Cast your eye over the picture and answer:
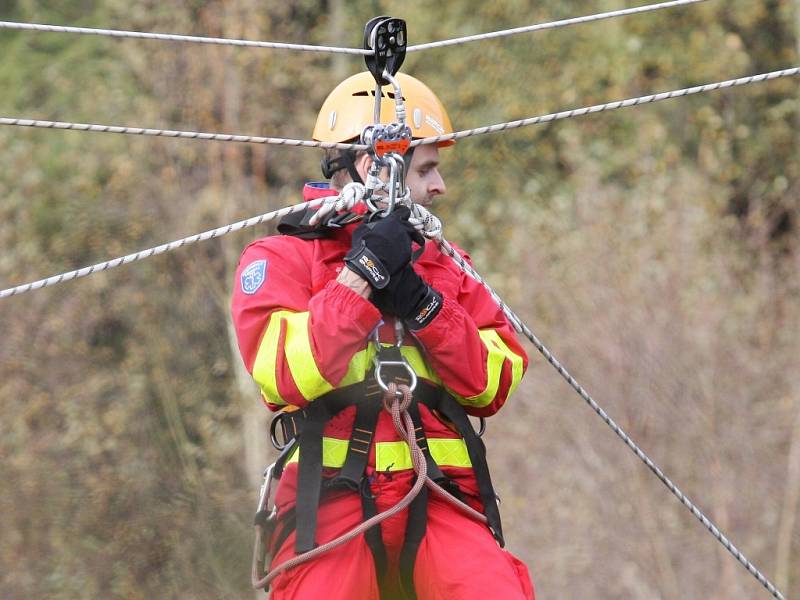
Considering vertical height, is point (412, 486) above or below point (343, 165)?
below

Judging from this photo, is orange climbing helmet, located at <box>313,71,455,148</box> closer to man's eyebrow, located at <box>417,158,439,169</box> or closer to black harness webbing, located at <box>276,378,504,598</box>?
man's eyebrow, located at <box>417,158,439,169</box>

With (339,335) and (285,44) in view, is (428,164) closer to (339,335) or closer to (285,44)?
(285,44)

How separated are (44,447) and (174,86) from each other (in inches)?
163

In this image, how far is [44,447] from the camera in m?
Answer: 8.53

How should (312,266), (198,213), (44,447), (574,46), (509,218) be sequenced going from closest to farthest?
1. (312,266)
2. (44,447)
3. (198,213)
4. (509,218)
5. (574,46)

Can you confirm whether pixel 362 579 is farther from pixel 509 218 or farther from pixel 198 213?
pixel 509 218

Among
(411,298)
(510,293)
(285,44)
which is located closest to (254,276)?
(411,298)

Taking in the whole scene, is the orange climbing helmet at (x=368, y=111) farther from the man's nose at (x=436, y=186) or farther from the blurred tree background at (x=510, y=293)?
the blurred tree background at (x=510, y=293)

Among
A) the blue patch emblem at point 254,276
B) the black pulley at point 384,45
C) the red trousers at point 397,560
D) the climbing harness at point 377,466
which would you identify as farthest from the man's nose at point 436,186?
the red trousers at point 397,560

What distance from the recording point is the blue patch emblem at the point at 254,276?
328 centimetres

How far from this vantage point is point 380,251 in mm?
3186

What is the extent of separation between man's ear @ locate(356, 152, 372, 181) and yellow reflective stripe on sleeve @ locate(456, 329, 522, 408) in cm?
48

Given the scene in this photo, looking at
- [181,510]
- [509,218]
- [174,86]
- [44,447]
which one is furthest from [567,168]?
[181,510]

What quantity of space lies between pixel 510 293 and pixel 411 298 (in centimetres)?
822
